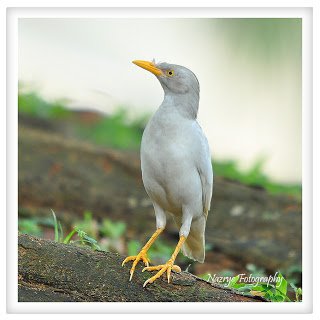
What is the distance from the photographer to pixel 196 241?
5762 millimetres

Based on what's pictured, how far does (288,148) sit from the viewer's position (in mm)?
7223

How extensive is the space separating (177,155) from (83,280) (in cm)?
108

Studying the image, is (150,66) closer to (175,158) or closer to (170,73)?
(170,73)

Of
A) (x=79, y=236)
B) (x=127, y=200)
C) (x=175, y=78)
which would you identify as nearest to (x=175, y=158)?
(x=175, y=78)

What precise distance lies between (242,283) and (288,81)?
2191mm

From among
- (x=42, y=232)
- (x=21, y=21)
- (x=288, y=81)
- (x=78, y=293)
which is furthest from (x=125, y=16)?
(x=42, y=232)

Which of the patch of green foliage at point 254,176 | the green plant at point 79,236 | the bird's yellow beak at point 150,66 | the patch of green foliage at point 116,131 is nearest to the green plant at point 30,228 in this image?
the green plant at point 79,236

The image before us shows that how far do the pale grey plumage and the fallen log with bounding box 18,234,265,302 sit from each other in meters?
0.48

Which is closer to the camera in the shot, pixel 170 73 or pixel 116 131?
pixel 170 73

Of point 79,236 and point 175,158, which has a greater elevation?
point 175,158

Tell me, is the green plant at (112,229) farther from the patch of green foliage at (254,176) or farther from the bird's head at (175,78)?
the bird's head at (175,78)

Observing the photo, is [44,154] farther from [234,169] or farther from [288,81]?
[288,81]

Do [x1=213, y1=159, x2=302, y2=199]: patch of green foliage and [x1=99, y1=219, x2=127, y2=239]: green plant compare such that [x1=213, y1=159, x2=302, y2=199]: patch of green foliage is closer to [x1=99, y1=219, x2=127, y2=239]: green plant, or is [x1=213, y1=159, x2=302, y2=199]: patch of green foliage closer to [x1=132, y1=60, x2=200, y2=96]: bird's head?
[x1=99, y1=219, x2=127, y2=239]: green plant

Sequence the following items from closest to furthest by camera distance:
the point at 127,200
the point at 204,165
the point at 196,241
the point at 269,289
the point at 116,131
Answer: the point at 204,165 → the point at 269,289 → the point at 196,241 → the point at 127,200 → the point at 116,131
